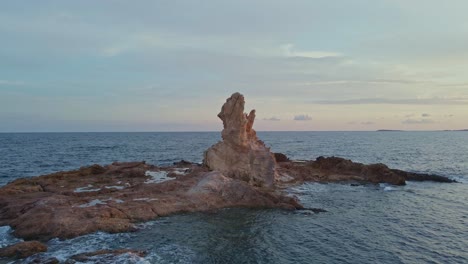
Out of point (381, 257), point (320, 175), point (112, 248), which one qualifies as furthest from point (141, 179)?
point (381, 257)

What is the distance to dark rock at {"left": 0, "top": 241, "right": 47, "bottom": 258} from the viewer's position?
2316 cm

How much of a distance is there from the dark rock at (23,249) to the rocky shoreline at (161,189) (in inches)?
2.8

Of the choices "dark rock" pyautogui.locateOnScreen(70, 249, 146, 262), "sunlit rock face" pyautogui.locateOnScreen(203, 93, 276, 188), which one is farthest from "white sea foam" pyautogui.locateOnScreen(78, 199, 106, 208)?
"sunlit rock face" pyautogui.locateOnScreen(203, 93, 276, 188)

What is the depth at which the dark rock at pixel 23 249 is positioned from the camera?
76.0 ft

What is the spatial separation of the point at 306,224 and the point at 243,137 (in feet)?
64.1

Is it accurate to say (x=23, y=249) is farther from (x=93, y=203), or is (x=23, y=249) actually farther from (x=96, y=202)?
(x=96, y=202)

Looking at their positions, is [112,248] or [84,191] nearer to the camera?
[112,248]

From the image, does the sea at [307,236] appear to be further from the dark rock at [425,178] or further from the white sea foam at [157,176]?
the dark rock at [425,178]

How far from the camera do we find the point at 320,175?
189 feet

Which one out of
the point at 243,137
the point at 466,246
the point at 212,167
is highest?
the point at 243,137

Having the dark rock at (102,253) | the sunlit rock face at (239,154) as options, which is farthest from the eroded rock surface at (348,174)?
the dark rock at (102,253)

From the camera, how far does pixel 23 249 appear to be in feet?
76.8

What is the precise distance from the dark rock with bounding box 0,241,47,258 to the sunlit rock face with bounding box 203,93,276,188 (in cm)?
2697

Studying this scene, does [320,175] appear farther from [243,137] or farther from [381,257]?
[381,257]
